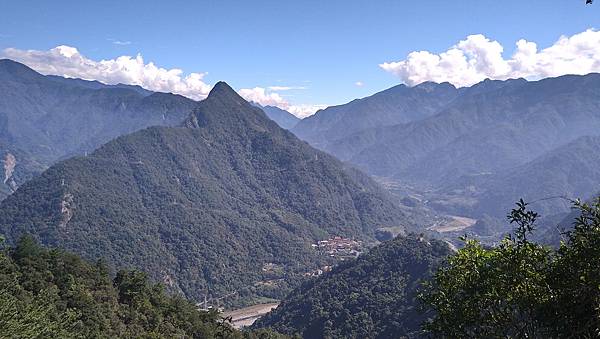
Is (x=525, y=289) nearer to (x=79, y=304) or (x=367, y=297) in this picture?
(x=79, y=304)

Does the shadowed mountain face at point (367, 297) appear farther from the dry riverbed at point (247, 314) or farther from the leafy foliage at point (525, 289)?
the leafy foliage at point (525, 289)

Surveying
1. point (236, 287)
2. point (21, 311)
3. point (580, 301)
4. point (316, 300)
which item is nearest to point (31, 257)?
point (21, 311)

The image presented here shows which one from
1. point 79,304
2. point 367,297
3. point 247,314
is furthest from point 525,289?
point 247,314

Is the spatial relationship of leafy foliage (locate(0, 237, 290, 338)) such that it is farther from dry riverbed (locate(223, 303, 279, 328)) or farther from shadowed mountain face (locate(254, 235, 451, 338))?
dry riverbed (locate(223, 303, 279, 328))

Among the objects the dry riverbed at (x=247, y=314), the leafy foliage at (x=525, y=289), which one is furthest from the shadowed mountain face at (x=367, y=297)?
the leafy foliage at (x=525, y=289)

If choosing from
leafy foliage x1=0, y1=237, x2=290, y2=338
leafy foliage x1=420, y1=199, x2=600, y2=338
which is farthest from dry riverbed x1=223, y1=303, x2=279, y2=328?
leafy foliage x1=420, y1=199, x2=600, y2=338
